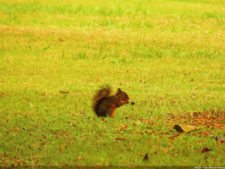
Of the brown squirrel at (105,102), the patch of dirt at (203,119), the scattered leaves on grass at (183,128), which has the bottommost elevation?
the scattered leaves on grass at (183,128)

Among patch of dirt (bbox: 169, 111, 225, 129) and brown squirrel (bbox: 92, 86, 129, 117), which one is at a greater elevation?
brown squirrel (bbox: 92, 86, 129, 117)

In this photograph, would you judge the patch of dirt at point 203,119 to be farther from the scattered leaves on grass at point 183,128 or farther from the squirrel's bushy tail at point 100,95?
the squirrel's bushy tail at point 100,95

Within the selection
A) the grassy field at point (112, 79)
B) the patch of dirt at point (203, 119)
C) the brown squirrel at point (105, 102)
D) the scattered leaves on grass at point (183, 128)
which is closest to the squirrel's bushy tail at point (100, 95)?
the brown squirrel at point (105, 102)

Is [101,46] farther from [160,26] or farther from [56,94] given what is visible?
[56,94]

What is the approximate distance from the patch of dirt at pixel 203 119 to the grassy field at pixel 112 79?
0.6 inches

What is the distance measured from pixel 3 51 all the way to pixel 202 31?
597 cm

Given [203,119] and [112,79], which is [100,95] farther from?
[112,79]

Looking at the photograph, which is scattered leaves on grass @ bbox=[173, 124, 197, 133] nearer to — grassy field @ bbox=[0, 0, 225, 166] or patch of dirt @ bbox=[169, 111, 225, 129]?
grassy field @ bbox=[0, 0, 225, 166]

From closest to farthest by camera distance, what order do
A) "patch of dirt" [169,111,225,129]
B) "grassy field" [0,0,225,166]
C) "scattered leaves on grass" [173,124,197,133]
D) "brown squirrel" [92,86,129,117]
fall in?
"grassy field" [0,0,225,166] → "scattered leaves on grass" [173,124,197,133] → "patch of dirt" [169,111,225,129] → "brown squirrel" [92,86,129,117]

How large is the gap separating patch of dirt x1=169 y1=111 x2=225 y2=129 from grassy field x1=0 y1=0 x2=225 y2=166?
14 mm

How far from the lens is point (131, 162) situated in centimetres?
754

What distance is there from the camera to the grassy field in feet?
26.5

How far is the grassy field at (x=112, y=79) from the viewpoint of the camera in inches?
318

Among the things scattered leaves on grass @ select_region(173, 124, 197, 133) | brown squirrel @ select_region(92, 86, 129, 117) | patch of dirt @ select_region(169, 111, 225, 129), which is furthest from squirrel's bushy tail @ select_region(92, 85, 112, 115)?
scattered leaves on grass @ select_region(173, 124, 197, 133)
